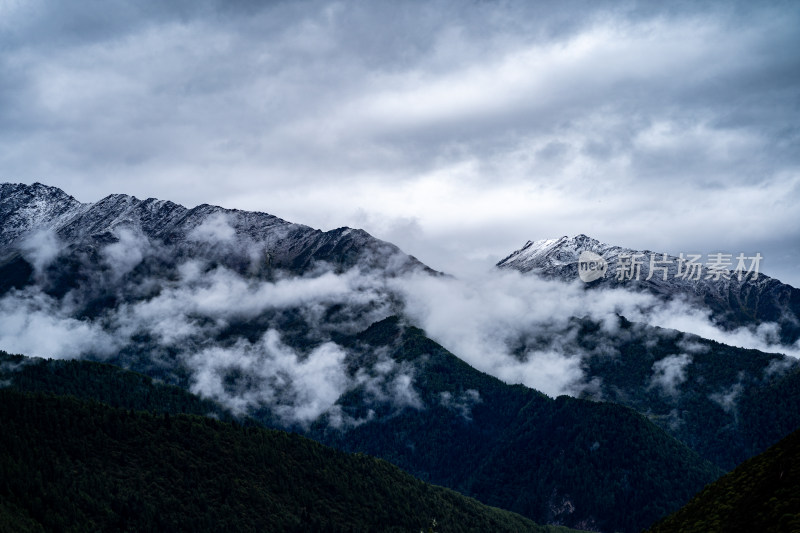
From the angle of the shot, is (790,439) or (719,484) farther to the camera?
(719,484)

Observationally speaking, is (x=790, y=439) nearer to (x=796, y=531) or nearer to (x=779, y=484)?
(x=779, y=484)

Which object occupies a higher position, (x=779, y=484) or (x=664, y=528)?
(x=779, y=484)

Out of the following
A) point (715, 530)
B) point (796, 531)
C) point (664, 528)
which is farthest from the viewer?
point (664, 528)

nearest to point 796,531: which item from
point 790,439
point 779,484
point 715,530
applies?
point 779,484

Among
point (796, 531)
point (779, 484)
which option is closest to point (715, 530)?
point (779, 484)

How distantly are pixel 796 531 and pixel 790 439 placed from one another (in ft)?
181

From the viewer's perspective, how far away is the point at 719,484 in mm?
185375

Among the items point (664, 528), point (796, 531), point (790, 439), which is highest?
point (790, 439)

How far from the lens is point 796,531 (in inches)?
4737

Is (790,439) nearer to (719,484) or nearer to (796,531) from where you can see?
(719,484)

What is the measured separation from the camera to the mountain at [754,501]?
135m

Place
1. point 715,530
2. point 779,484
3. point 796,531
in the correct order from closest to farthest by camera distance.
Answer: point 796,531
point 779,484
point 715,530

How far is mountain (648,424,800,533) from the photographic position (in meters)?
135

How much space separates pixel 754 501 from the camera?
15188cm
